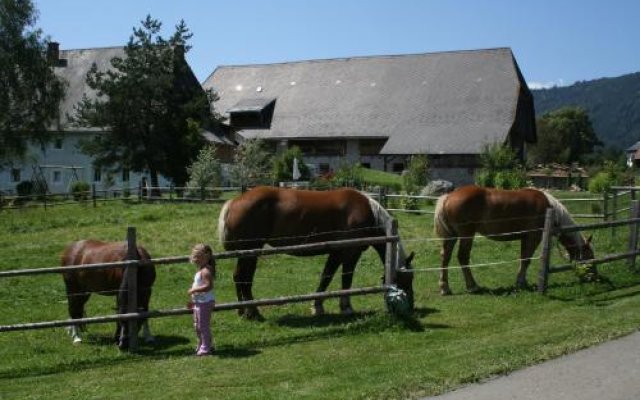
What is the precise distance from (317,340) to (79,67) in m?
54.1

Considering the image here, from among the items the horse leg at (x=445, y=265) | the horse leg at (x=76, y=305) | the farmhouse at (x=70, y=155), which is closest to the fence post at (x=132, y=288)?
the horse leg at (x=76, y=305)

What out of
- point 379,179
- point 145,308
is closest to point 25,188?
point 379,179

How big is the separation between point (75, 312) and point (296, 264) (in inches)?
277

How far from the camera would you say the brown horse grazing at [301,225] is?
11352mm

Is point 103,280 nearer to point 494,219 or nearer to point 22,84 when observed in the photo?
point 494,219

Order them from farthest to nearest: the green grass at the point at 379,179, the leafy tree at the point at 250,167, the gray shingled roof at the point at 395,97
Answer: the gray shingled roof at the point at 395,97 < the leafy tree at the point at 250,167 < the green grass at the point at 379,179

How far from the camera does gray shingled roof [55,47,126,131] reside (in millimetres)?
57500

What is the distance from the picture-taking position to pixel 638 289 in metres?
13.4

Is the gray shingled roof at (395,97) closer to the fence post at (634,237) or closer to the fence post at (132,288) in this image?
the fence post at (634,237)

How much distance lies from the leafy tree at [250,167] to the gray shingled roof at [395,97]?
31.6ft

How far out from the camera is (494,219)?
13.8 meters

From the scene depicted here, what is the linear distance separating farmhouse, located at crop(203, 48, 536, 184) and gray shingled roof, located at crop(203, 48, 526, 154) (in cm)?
8

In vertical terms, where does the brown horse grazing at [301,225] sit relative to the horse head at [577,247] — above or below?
above

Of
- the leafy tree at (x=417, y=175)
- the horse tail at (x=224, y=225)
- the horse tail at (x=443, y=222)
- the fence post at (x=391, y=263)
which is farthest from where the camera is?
the leafy tree at (x=417, y=175)
